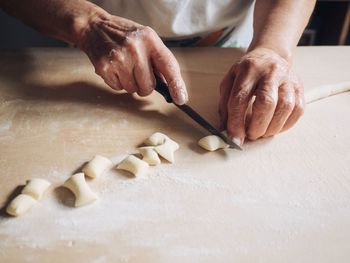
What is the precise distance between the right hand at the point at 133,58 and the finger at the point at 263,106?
0.53 feet

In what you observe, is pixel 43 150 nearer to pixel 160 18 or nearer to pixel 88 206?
pixel 88 206

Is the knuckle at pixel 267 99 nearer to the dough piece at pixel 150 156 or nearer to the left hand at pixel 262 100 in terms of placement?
the left hand at pixel 262 100

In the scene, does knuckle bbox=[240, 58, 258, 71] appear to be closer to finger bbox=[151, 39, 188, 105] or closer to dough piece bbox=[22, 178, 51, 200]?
finger bbox=[151, 39, 188, 105]

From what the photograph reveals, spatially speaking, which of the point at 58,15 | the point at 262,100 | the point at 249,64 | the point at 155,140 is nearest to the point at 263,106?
the point at 262,100

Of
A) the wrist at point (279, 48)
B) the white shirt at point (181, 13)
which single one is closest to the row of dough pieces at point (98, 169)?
the wrist at point (279, 48)

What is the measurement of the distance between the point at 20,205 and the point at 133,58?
0.38 m

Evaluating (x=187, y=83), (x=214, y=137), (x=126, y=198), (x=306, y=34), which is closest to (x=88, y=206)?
(x=126, y=198)

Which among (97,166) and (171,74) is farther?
(171,74)

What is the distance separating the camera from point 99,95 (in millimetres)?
931

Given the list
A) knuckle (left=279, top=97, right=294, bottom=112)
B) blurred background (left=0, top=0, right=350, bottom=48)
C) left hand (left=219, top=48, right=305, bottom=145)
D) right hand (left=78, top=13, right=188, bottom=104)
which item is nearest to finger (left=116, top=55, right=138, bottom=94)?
right hand (left=78, top=13, right=188, bottom=104)

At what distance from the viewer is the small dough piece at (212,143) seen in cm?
77

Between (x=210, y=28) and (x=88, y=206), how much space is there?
2.33 ft

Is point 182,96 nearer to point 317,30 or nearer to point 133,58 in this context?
point 133,58

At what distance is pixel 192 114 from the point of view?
2.75ft
